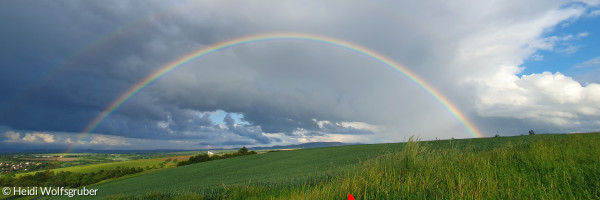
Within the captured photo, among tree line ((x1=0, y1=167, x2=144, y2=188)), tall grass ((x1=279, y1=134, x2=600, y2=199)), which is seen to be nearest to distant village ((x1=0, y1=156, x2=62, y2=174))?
tree line ((x1=0, y1=167, x2=144, y2=188))

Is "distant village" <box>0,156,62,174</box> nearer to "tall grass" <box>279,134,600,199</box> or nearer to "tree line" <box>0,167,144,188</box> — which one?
"tree line" <box>0,167,144,188</box>

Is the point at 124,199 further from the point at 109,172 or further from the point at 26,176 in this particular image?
the point at 26,176

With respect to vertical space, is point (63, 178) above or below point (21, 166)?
below

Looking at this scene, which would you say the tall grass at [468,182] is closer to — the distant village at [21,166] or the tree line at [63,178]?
the tree line at [63,178]

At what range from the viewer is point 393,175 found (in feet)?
31.4

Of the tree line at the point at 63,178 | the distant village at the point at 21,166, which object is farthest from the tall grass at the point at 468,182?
the distant village at the point at 21,166

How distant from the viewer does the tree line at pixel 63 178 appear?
75375 mm

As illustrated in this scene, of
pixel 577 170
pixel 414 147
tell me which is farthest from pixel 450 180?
pixel 577 170

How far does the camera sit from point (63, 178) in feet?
275

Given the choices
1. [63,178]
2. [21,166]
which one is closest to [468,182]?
[63,178]

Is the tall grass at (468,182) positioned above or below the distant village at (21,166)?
above

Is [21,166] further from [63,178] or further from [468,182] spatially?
[468,182]

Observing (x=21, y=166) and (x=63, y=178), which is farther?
(x=21, y=166)

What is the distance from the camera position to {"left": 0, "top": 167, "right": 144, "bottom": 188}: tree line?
75.4 meters
